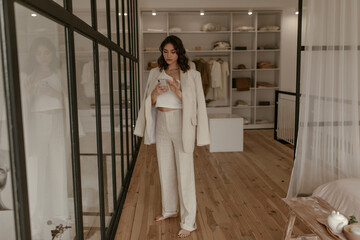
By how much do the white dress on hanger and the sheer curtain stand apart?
2.20 meters

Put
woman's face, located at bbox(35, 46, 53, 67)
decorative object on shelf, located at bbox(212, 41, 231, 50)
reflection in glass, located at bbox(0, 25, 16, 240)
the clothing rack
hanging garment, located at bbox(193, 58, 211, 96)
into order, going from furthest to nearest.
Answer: decorative object on shelf, located at bbox(212, 41, 231, 50) < hanging garment, located at bbox(193, 58, 211, 96) < the clothing rack < woman's face, located at bbox(35, 46, 53, 67) < reflection in glass, located at bbox(0, 25, 16, 240)

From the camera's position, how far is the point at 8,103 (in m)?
0.84

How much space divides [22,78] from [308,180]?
265 cm

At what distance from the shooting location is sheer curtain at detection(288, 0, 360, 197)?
2.76 meters

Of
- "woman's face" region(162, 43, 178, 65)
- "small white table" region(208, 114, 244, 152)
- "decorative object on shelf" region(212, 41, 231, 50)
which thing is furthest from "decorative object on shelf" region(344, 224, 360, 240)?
"decorative object on shelf" region(212, 41, 231, 50)

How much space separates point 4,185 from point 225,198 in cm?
282

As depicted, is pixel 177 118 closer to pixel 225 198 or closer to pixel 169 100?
pixel 169 100

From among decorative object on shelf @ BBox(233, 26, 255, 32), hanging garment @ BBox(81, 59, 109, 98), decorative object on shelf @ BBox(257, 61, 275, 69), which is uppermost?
decorative object on shelf @ BBox(233, 26, 255, 32)

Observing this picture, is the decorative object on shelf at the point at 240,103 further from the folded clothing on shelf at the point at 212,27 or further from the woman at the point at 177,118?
the woman at the point at 177,118

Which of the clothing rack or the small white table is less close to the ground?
the clothing rack

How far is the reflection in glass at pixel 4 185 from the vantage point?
807 millimetres

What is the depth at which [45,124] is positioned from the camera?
3.71ft

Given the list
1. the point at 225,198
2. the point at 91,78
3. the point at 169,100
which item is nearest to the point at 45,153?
the point at 91,78

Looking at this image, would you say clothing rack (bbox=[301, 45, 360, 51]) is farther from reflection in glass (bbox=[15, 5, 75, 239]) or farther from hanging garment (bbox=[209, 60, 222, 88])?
hanging garment (bbox=[209, 60, 222, 88])
